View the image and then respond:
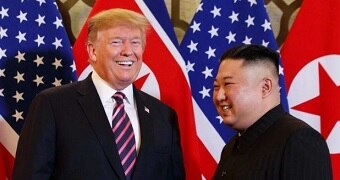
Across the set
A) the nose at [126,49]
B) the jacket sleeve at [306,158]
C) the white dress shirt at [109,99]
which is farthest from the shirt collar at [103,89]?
the jacket sleeve at [306,158]

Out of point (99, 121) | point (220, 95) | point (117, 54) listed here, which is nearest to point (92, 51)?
point (117, 54)

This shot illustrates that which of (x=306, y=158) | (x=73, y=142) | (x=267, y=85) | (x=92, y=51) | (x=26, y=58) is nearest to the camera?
(x=306, y=158)

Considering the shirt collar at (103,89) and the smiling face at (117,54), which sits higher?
the smiling face at (117,54)

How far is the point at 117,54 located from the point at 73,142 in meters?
0.32

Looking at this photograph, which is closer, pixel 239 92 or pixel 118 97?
pixel 239 92

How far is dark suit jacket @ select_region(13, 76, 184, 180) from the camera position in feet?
5.94

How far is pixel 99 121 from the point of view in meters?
1.89

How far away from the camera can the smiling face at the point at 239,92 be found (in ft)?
5.07

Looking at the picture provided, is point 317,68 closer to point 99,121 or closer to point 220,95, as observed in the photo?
point 220,95

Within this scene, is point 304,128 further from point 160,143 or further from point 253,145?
point 160,143

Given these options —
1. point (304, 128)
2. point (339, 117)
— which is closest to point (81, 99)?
point (304, 128)

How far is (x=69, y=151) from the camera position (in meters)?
1.83

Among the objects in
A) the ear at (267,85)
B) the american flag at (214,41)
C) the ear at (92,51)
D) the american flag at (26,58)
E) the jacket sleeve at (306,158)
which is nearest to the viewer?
the jacket sleeve at (306,158)

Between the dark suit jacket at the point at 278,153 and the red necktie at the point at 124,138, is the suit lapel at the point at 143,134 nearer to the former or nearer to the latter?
the red necktie at the point at 124,138
